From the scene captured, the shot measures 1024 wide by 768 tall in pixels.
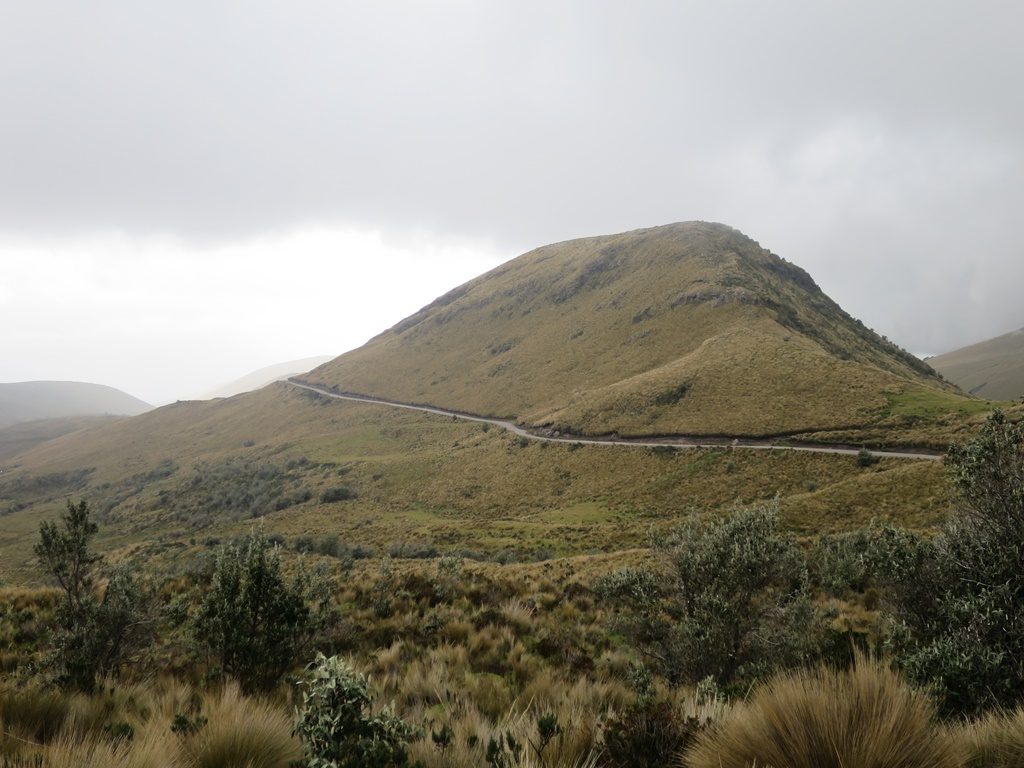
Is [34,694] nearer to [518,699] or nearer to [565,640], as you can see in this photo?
[518,699]

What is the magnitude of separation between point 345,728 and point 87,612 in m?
6.76

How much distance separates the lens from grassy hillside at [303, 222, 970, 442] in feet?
167

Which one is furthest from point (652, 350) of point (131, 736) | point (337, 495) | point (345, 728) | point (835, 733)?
point (345, 728)

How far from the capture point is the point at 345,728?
9.20ft

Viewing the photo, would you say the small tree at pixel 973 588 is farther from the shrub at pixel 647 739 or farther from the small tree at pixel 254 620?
the small tree at pixel 254 620

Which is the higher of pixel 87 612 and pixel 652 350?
pixel 652 350

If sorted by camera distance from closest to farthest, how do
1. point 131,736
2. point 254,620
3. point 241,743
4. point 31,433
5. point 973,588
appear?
point 241,743
point 131,736
point 973,588
point 254,620
point 31,433

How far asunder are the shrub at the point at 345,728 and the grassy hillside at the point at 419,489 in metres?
9.94

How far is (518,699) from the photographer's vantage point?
4.81m

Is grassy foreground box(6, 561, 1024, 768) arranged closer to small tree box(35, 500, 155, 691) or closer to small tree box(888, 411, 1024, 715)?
small tree box(35, 500, 155, 691)

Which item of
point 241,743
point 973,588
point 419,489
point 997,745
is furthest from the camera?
point 419,489

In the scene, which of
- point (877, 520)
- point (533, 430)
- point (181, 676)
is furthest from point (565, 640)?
point (533, 430)

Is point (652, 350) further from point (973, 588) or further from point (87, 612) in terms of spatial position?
point (87, 612)

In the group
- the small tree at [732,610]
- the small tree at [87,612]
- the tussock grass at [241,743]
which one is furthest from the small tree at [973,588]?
the small tree at [87,612]
